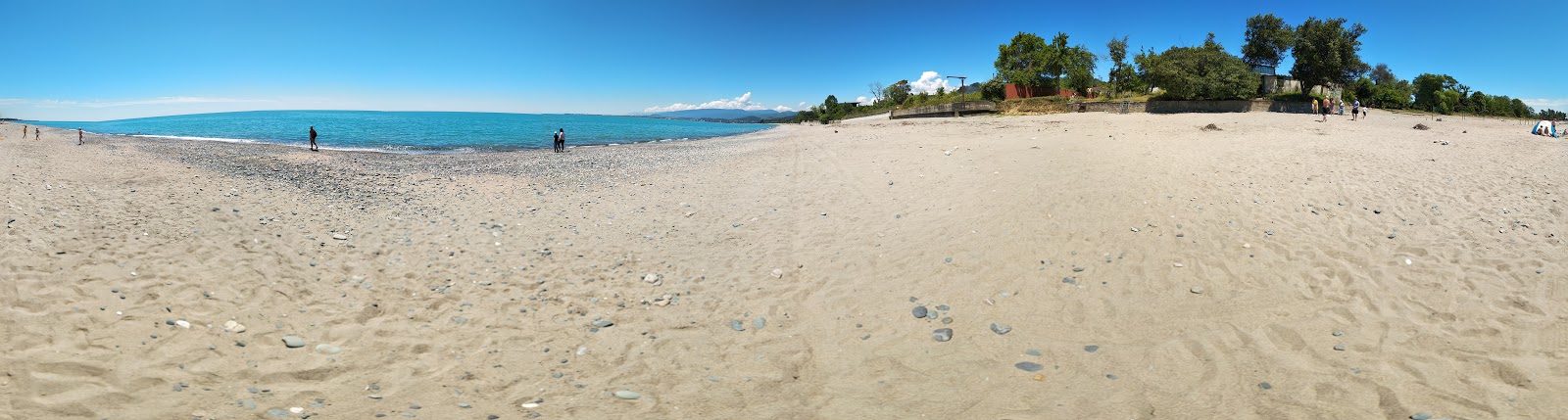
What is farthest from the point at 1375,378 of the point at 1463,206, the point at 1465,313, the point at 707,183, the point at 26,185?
the point at 26,185

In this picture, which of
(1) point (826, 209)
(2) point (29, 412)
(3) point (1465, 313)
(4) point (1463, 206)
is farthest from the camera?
(1) point (826, 209)

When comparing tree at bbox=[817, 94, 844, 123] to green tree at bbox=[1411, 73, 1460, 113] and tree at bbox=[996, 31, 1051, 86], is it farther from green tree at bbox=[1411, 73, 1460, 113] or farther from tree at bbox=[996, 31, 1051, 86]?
green tree at bbox=[1411, 73, 1460, 113]

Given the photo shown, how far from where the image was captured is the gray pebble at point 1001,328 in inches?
246

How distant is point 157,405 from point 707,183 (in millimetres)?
12232

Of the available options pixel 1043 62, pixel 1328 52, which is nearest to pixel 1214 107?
pixel 1328 52

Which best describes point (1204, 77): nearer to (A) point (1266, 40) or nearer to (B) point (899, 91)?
(A) point (1266, 40)

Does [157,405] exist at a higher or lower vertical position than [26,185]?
lower

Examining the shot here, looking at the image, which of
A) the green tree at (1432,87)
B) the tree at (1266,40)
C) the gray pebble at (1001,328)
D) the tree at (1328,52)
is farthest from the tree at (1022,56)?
the gray pebble at (1001,328)

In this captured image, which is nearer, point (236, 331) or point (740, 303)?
point (236, 331)

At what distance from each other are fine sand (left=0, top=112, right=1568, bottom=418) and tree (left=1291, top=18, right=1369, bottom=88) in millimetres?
42327

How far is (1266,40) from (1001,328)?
2673 inches

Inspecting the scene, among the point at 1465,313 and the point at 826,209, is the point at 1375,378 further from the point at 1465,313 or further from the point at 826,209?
the point at 826,209

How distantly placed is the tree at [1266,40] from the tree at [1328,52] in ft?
20.7

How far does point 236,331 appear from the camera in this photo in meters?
6.03
